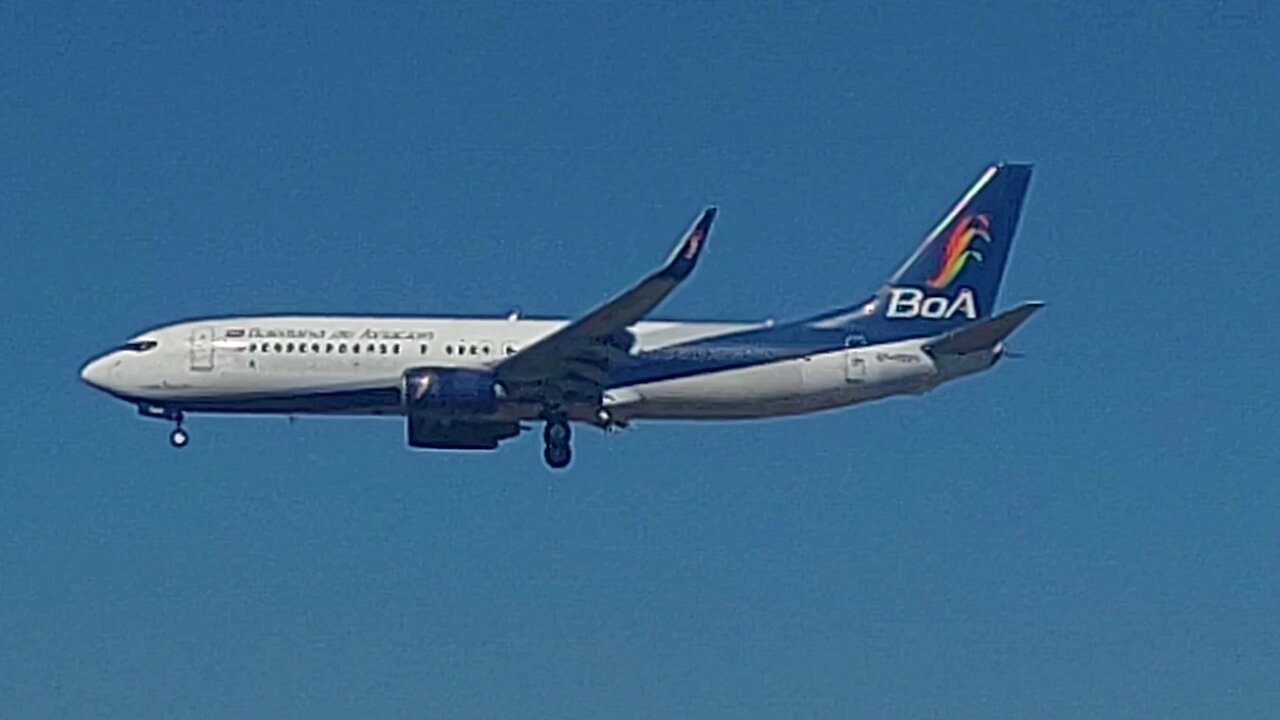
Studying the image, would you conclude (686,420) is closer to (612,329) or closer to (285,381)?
(612,329)

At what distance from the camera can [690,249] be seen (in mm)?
76375

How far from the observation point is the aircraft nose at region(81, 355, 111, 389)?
8707cm

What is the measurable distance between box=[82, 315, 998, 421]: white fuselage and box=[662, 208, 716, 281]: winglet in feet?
31.7

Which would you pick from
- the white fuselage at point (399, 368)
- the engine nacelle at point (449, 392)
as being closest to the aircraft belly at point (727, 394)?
the white fuselage at point (399, 368)

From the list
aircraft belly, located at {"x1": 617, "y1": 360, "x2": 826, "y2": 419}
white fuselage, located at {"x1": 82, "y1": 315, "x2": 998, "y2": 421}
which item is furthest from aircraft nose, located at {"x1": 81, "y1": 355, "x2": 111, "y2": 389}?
aircraft belly, located at {"x1": 617, "y1": 360, "x2": 826, "y2": 419}

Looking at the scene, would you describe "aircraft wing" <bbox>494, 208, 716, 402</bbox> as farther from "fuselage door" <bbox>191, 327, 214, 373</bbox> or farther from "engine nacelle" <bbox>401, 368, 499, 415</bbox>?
"fuselage door" <bbox>191, 327, 214, 373</bbox>

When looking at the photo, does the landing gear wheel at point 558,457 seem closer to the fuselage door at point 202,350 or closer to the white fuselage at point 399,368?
the white fuselage at point 399,368

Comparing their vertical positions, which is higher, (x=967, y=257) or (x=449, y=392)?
(x=967, y=257)

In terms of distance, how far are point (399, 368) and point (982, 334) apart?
1640 cm

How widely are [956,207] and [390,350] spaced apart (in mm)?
19432

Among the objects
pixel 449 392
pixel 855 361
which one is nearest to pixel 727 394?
pixel 855 361

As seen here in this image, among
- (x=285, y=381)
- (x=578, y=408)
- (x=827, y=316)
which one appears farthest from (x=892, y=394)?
(x=285, y=381)

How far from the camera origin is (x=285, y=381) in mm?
85000

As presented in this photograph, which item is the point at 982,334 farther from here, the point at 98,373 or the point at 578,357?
the point at 98,373
